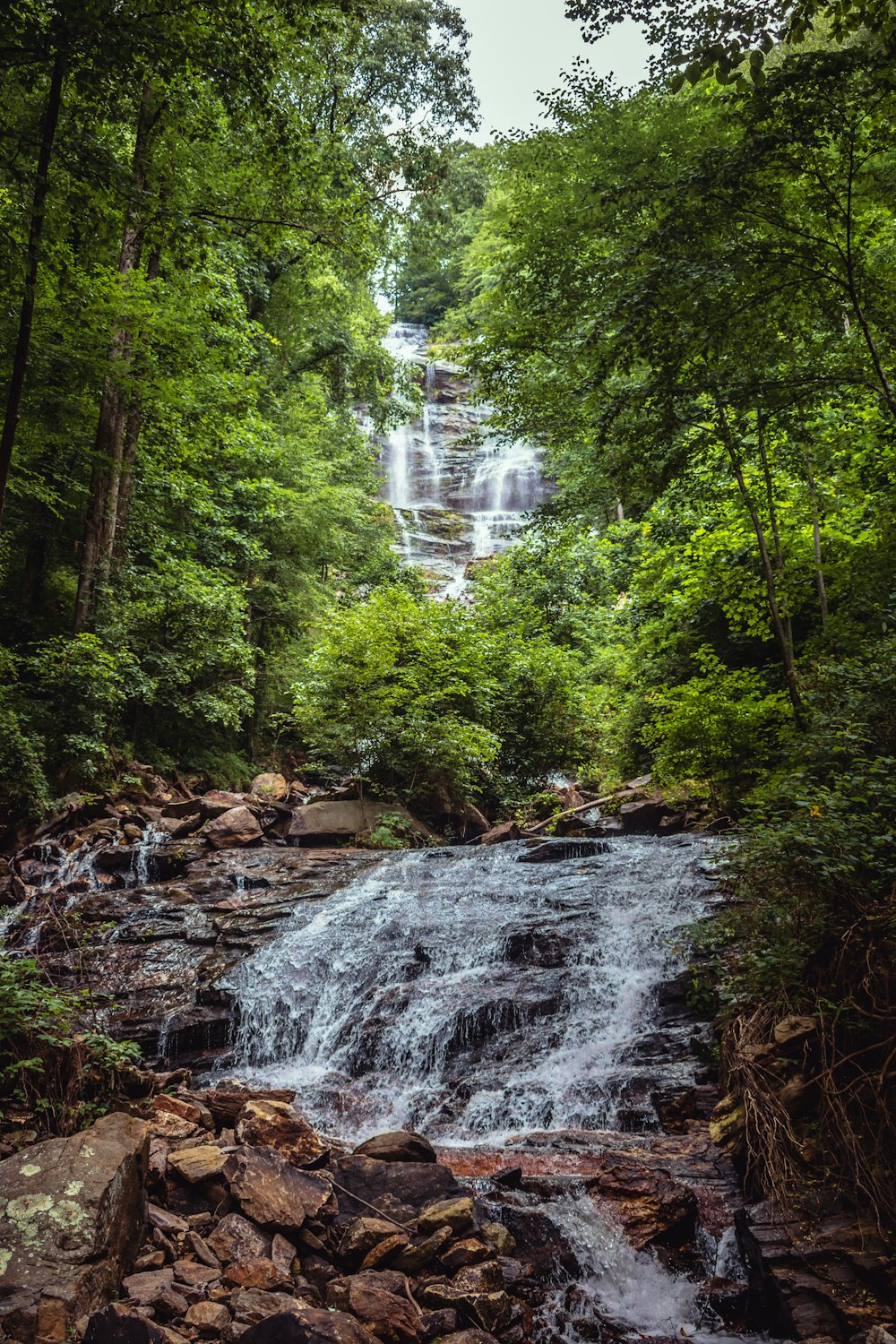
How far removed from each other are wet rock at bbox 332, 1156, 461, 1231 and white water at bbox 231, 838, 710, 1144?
1308mm

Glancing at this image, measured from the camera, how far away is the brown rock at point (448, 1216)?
141 inches

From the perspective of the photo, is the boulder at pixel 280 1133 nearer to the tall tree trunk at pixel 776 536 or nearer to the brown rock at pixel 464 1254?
the brown rock at pixel 464 1254

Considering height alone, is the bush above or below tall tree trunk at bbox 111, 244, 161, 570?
below

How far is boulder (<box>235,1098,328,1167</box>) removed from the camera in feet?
13.3

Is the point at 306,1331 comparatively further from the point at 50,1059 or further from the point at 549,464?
the point at 549,464

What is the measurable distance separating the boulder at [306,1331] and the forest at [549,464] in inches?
82.0

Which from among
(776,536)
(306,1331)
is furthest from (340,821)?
(306,1331)

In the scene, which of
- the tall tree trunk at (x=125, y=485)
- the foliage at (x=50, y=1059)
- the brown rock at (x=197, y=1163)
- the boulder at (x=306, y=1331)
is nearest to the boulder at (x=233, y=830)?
the tall tree trunk at (x=125, y=485)

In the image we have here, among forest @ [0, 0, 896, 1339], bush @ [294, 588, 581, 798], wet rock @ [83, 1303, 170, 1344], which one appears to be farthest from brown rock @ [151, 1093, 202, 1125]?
bush @ [294, 588, 581, 798]

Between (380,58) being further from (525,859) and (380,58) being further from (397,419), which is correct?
(525,859)

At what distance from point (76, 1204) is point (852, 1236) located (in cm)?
339

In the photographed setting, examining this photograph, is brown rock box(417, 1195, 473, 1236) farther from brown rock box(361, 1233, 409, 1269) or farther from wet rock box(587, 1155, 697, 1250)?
wet rock box(587, 1155, 697, 1250)

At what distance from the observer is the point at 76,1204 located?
2770 millimetres

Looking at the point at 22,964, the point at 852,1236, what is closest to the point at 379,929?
the point at 22,964
